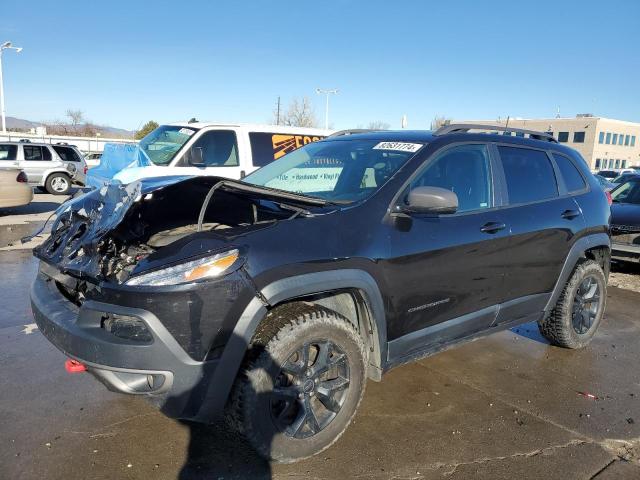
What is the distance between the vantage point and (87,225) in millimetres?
3090

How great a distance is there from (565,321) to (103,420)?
3.72m

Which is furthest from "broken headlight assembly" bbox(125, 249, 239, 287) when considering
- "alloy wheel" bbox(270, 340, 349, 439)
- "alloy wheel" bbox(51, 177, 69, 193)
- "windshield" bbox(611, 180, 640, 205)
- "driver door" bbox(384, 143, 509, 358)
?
"alloy wheel" bbox(51, 177, 69, 193)

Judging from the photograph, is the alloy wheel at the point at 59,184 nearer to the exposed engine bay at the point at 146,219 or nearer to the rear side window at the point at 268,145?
the rear side window at the point at 268,145

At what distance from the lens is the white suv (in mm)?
17469

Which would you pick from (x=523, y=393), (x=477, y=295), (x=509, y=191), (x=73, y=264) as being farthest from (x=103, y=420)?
(x=509, y=191)

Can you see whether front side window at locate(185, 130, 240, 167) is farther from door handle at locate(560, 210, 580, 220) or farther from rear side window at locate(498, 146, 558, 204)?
door handle at locate(560, 210, 580, 220)

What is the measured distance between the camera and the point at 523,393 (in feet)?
12.6

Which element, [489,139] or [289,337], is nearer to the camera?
[289,337]

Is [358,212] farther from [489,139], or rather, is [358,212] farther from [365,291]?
[489,139]

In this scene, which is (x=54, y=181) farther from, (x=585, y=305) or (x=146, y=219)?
(x=585, y=305)

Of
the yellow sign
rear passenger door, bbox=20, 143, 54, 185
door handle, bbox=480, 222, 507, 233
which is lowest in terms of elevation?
rear passenger door, bbox=20, 143, 54, 185

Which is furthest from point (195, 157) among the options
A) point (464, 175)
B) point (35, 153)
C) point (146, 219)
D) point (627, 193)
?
point (35, 153)

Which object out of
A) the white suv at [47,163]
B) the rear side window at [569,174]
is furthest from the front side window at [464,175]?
the white suv at [47,163]

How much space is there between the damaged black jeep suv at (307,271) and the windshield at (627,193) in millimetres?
5024
